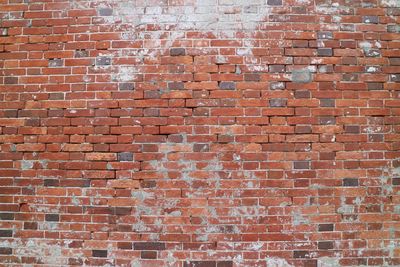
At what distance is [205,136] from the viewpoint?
2945mm

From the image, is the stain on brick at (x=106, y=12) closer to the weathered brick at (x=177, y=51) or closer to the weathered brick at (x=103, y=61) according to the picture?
the weathered brick at (x=103, y=61)

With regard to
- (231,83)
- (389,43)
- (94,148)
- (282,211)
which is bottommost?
(282,211)

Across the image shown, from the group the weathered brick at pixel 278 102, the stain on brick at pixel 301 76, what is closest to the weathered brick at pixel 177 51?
the weathered brick at pixel 278 102

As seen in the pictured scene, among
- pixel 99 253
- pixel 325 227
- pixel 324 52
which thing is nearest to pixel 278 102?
pixel 324 52

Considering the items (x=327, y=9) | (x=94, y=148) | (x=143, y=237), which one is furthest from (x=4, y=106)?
(x=327, y=9)

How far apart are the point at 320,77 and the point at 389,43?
0.73 meters

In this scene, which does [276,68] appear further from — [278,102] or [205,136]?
[205,136]

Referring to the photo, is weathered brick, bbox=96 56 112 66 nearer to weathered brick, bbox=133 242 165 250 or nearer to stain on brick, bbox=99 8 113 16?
stain on brick, bbox=99 8 113 16

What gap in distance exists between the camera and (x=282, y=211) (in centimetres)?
289

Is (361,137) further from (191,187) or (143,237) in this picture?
(143,237)

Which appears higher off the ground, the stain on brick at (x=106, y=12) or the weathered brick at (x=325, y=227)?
the stain on brick at (x=106, y=12)

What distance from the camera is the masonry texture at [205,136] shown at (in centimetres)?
289

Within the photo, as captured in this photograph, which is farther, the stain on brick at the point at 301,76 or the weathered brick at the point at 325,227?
the stain on brick at the point at 301,76

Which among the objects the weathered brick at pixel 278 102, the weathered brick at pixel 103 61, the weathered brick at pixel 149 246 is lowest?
the weathered brick at pixel 149 246
